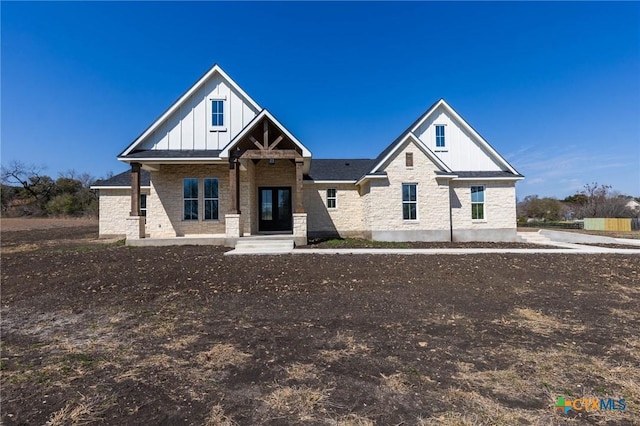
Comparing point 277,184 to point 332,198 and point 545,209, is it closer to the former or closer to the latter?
point 332,198

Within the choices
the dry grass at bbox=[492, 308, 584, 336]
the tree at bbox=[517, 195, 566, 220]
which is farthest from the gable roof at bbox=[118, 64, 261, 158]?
the tree at bbox=[517, 195, 566, 220]

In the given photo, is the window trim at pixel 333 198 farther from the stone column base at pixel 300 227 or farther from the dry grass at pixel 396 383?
the dry grass at pixel 396 383

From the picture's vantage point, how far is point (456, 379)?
315 cm

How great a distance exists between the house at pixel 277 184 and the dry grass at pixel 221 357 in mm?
9110

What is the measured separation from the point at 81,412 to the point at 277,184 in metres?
14.6

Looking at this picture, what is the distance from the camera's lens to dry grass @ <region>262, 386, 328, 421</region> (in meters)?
2.63

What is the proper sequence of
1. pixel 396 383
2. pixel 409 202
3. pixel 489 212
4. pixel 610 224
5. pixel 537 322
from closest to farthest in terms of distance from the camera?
pixel 396 383
pixel 537 322
pixel 409 202
pixel 489 212
pixel 610 224

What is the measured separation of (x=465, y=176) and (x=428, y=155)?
9.25 feet

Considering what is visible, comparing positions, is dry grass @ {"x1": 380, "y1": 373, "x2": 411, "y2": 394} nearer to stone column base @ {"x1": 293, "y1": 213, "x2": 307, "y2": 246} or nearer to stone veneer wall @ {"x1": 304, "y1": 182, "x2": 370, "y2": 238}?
stone column base @ {"x1": 293, "y1": 213, "x2": 307, "y2": 246}

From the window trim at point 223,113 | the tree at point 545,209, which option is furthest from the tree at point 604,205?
the window trim at point 223,113

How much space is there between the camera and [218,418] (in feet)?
8.33

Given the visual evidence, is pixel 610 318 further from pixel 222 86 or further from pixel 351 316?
pixel 222 86

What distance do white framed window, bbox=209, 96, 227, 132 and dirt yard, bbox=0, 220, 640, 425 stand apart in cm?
860

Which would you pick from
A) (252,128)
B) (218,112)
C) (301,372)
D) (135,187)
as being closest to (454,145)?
(252,128)
